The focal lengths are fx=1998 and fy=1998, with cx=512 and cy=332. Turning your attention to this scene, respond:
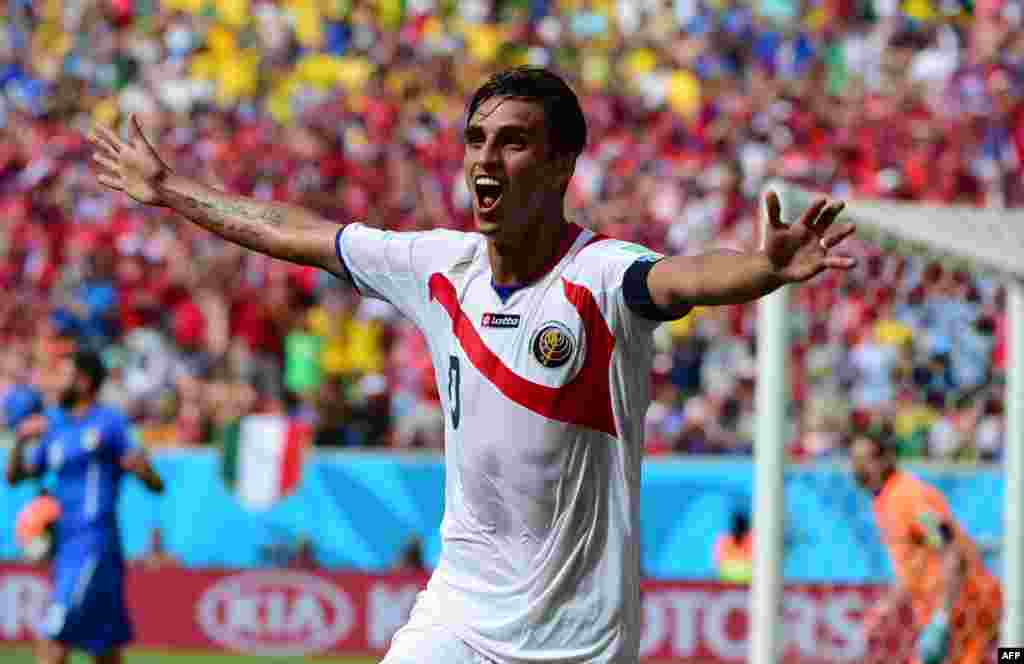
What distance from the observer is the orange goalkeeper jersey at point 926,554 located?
966 cm

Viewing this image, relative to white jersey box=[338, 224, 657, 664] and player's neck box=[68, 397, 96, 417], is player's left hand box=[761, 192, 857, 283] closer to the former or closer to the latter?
white jersey box=[338, 224, 657, 664]

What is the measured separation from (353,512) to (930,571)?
22.6 feet

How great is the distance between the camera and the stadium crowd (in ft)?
54.5

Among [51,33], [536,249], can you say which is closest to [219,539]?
[51,33]

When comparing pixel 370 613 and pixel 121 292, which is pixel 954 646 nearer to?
pixel 370 613

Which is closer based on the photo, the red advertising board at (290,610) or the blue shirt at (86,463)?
the blue shirt at (86,463)

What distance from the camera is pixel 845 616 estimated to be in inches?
494

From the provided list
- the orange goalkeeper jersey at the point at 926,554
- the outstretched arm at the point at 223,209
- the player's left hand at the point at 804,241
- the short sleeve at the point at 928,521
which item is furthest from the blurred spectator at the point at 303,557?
the player's left hand at the point at 804,241

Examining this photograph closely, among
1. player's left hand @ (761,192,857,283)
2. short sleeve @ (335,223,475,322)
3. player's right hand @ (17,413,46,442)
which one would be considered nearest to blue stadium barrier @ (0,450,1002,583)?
player's right hand @ (17,413,46,442)

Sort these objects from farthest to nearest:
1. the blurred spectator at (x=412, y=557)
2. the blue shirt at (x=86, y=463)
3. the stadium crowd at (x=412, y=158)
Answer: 1. the stadium crowd at (x=412, y=158)
2. the blurred spectator at (x=412, y=557)
3. the blue shirt at (x=86, y=463)

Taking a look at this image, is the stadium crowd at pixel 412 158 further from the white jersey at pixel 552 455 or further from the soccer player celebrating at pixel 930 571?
the white jersey at pixel 552 455

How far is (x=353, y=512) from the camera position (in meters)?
15.9

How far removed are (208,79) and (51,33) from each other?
2.45 m

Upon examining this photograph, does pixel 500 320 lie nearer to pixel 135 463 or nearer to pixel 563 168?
pixel 563 168
